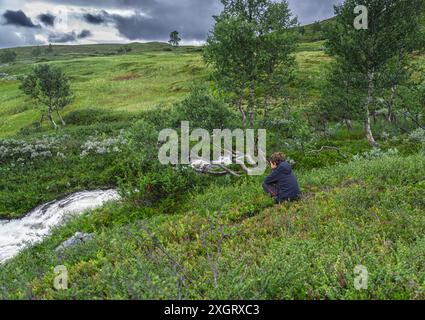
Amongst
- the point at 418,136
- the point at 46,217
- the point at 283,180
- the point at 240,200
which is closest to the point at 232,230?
the point at 283,180

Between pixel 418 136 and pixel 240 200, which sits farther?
pixel 418 136

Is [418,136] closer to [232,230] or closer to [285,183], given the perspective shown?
[285,183]

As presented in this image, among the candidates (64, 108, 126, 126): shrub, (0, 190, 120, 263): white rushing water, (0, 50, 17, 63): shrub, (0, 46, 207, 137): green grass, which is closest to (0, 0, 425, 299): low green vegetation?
(0, 190, 120, 263): white rushing water

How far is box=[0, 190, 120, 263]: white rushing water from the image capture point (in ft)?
66.6

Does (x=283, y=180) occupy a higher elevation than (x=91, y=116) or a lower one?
lower

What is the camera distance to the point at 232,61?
23.8 meters

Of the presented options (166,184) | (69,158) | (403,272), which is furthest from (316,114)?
(403,272)

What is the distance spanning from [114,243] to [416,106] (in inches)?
841

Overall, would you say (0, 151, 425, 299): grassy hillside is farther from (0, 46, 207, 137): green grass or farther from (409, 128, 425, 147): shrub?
(0, 46, 207, 137): green grass

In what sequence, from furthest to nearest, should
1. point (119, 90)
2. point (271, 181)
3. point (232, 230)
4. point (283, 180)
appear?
point (119, 90), point (271, 181), point (283, 180), point (232, 230)

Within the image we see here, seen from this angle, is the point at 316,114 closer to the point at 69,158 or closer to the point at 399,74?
the point at 399,74

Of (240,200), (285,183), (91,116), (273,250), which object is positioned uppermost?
(91,116)

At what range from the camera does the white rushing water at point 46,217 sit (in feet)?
66.6

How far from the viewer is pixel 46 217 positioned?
74.2ft
